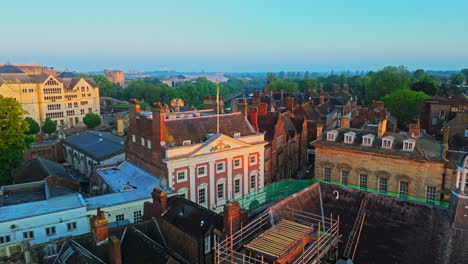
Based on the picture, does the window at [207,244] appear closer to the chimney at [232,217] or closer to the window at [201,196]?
the chimney at [232,217]

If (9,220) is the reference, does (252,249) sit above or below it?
above

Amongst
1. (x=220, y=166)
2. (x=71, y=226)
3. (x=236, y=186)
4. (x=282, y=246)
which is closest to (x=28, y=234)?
(x=71, y=226)

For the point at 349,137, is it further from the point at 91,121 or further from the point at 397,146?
the point at 91,121

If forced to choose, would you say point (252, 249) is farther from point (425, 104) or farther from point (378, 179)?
point (425, 104)

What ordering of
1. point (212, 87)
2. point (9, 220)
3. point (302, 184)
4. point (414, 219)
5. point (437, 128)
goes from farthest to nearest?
point (212, 87)
point (437, 128)
point (302, 184)
point (9, 220)
point (414, 219)

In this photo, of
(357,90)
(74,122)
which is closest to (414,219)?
(74,122)

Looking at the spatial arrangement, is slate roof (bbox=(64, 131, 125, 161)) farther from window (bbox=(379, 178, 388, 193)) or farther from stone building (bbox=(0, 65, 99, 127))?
stone building (bbox=(0, 65, 99, 127))

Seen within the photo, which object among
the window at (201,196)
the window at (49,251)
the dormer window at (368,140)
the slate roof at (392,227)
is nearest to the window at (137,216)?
the window at (201,196)
